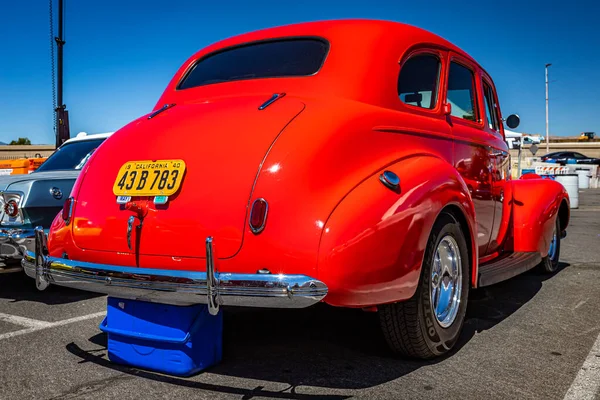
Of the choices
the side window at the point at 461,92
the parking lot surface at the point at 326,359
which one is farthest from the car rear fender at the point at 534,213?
the side window at the point at 461,92

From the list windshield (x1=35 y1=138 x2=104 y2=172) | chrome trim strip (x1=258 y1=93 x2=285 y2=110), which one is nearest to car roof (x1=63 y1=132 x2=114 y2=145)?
windshield (x1=35 y1=138 x2=104 y2=172)

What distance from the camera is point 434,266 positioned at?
130 inches

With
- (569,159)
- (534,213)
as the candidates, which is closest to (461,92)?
(534,213)

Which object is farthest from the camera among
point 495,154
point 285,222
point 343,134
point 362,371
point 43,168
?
point 43,168

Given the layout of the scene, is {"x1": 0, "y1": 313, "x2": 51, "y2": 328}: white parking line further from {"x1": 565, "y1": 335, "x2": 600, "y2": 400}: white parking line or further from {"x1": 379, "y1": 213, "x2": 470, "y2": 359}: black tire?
{"x1": 565, "y1": 335, "x2": 600, "y2": 400}: white parking line

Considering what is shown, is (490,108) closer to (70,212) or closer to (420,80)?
(420,80)

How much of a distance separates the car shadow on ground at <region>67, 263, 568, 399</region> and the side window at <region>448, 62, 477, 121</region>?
1.54 m

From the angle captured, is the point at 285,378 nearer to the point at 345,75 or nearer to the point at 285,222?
the point at 285,222

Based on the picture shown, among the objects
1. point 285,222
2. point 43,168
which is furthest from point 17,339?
point 43,168

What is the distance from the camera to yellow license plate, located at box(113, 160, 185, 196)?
294cm

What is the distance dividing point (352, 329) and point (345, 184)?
4.89ft

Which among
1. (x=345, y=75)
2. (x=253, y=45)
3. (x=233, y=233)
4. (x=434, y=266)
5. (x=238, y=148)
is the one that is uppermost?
(x=253, y=45)

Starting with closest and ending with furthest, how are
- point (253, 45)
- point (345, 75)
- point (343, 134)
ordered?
point (343, 134), point (345, 75), point (253, 45)

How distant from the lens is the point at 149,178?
119 inches
